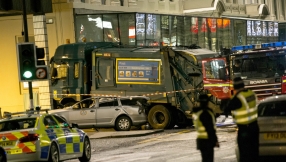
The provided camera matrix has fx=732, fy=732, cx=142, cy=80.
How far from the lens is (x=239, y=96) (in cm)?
1191

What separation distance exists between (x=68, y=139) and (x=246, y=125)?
6.30 meters

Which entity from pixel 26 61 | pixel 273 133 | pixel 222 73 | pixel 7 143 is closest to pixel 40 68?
pixel 26 61

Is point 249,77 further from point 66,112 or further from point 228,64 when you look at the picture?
point 66,112

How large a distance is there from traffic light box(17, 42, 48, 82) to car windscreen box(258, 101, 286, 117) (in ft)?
27.2

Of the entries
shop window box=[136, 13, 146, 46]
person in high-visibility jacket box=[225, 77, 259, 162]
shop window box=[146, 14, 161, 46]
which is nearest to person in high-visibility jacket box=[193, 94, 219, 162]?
person in high-visibility jacket box=[225, 77, 259, 162]

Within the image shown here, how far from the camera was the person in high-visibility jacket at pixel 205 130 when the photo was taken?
39.0 feet

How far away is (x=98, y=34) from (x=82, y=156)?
2231 centimetres

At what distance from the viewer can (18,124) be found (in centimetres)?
1644

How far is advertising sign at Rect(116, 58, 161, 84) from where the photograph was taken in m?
28.7

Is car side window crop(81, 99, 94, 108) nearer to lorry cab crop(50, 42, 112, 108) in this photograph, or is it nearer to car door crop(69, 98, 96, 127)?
car door crop(69, 98, 96, 127)

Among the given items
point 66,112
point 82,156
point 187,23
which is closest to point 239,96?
point 82,156

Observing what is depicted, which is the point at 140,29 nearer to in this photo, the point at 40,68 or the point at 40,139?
the point at 40,68

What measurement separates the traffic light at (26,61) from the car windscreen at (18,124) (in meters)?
3.50

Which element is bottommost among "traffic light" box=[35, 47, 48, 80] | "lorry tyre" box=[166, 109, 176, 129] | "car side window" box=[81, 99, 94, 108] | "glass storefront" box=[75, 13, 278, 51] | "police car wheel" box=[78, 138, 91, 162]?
"lorry tyre" box=[166, 109, 176, 129]
